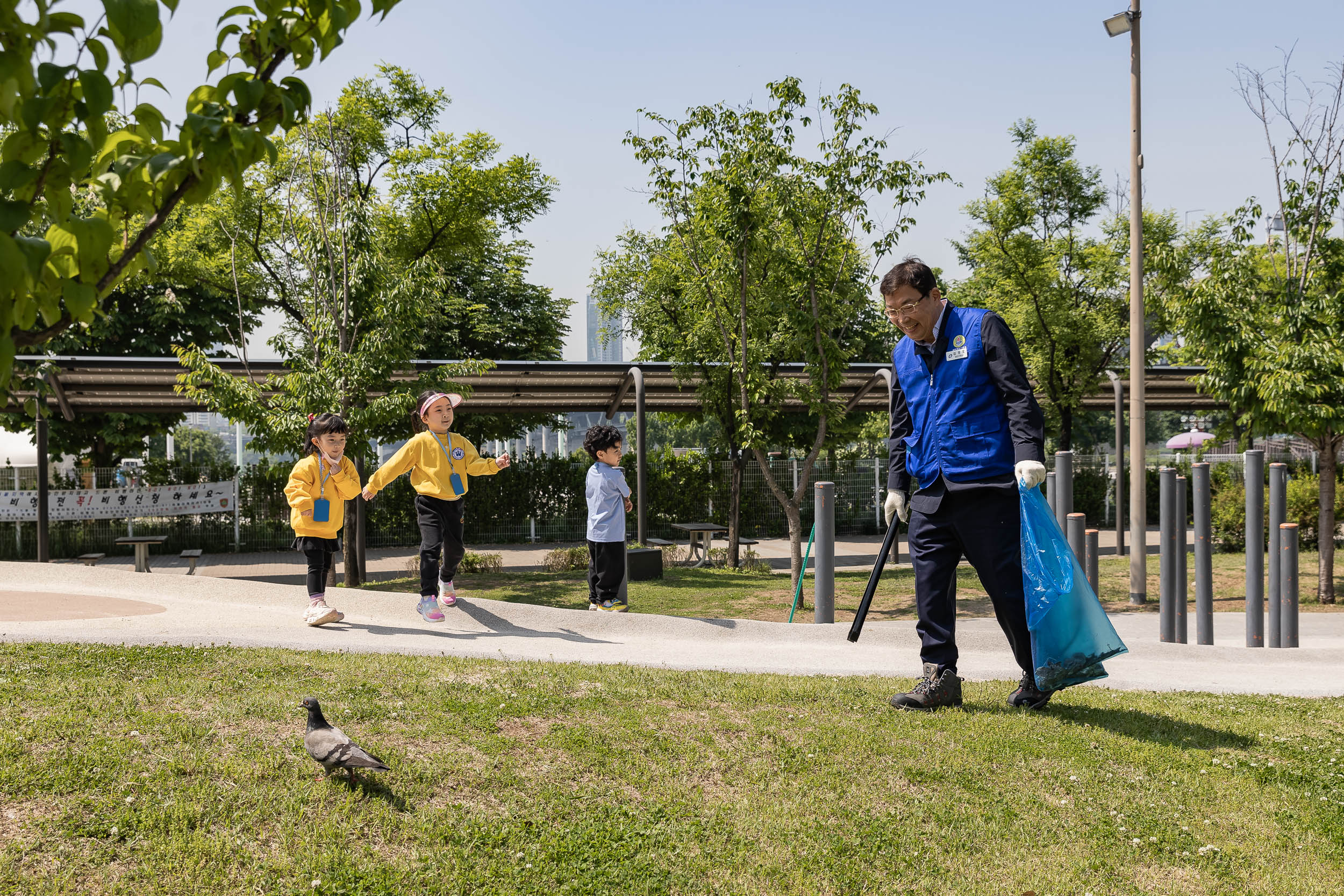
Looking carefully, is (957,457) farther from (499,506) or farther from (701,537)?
(499,506)

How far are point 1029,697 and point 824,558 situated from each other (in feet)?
10.4

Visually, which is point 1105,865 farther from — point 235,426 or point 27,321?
point 235,426

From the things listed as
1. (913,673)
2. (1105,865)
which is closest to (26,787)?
(1105,865)

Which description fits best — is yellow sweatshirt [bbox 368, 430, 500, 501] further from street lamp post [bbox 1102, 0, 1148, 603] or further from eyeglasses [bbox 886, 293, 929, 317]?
street lamp post [bbox 1102, 0, 1148, 603]

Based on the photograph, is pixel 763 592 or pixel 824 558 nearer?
pixel 824 558

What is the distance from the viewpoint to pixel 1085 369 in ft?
76.3

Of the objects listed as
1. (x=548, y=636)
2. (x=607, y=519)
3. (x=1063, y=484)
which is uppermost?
(x=1063, y=484)

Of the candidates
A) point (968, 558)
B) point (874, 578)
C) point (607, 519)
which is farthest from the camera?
point (607, 519)

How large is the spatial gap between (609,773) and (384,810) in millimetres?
829

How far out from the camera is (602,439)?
28.8 ft

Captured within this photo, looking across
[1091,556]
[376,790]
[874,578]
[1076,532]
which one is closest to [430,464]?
[874,578]

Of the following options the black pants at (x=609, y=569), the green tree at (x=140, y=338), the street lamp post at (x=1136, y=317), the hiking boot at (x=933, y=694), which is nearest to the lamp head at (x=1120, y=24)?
the street lamp post at (x=1136, y=317)

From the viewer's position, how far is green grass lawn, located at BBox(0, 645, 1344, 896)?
313 cm

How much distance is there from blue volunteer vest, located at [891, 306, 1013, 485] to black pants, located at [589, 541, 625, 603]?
4478 mm
